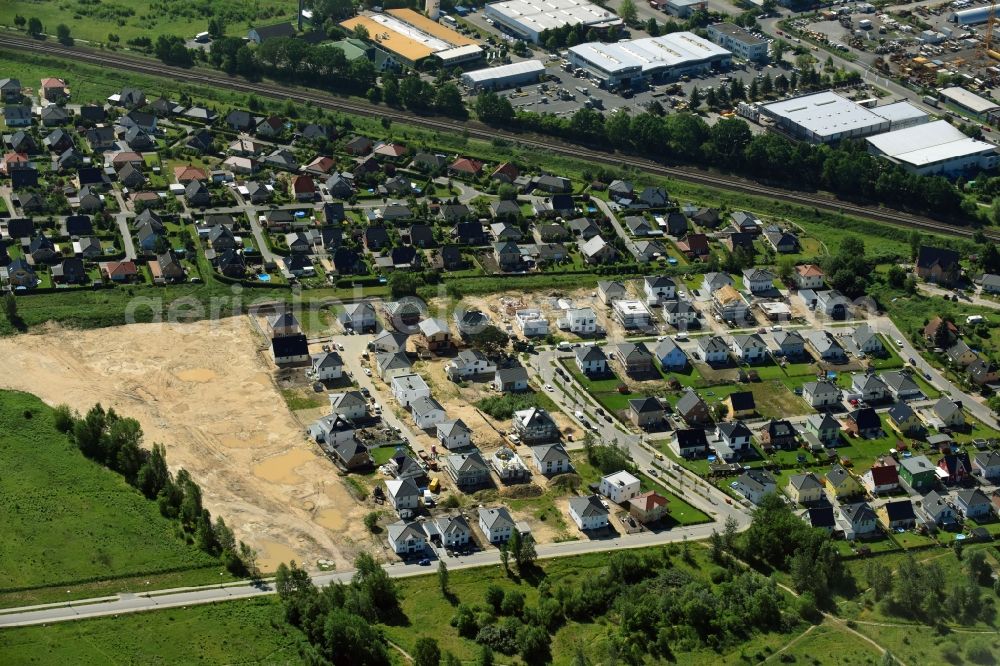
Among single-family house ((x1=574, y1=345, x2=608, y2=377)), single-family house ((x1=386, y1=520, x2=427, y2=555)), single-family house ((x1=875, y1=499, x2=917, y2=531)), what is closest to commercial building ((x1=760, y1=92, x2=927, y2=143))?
single-family house ((x1=574, y1=345, x2=608, y2=377))

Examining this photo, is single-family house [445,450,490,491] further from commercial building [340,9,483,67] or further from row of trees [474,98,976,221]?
commercial building [340,9,483,67]

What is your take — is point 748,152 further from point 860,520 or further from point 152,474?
point 152,474

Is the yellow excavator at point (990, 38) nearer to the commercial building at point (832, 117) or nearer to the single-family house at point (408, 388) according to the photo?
the commercial building at point (832, 117)

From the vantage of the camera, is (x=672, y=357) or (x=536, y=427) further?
(x=672, y=357)

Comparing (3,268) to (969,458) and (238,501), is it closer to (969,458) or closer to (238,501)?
(238,501)

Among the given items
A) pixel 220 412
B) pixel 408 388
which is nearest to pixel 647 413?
pixel 408 388

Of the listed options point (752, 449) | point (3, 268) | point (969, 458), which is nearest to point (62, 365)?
point (3, 268)

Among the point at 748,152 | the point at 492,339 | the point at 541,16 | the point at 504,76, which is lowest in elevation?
the point at 492,339
